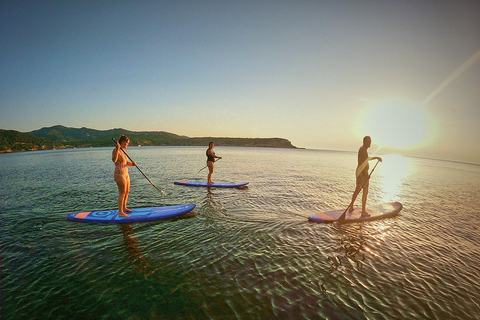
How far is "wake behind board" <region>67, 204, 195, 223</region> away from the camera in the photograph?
971 cm

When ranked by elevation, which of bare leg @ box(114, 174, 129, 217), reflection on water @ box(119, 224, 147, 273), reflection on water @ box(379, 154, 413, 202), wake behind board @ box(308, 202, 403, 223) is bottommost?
reflection on water @ box(379, 154, 413, 202)

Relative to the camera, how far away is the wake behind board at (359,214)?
10.4 meters

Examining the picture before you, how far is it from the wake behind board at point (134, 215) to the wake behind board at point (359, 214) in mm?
7156

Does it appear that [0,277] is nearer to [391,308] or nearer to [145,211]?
[145,211]

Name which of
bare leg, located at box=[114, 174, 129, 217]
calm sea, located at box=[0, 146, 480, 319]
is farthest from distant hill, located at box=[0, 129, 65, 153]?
calm sea, located at box=[0, 146, 480, 319]

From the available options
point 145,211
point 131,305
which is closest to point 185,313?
point 131,305

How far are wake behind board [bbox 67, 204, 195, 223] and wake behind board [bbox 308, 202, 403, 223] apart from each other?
7156mm

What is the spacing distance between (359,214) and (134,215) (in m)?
12.2

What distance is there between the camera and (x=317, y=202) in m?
14.8

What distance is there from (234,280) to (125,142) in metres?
7.62

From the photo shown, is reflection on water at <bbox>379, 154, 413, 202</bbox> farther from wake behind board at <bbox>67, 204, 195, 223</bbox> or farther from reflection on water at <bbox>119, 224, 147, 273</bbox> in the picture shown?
reflection on water at <bbox>119, 224, 147, 273</bbox>

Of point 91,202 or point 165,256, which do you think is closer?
Result: point 165,256

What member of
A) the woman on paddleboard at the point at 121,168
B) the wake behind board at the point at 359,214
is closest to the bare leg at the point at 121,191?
the woman on paddleboard at the point at 121,168

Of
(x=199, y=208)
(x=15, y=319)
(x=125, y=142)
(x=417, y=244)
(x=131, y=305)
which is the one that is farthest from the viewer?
(x=199, y=208)
